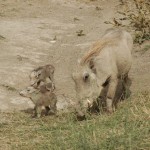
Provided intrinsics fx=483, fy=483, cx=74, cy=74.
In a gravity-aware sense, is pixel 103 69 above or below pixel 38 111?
above

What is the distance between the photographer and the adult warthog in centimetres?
664

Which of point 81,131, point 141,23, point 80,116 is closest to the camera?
point 81,131

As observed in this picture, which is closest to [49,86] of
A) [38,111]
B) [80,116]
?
[38,111]

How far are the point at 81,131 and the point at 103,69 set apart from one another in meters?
1.67

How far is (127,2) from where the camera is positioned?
50.6ft

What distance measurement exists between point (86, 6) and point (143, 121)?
408 inches

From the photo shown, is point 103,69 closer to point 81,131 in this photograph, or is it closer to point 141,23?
point 81,131

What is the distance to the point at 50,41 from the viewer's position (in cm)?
1134

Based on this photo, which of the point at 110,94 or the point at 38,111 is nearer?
the point at 38,111

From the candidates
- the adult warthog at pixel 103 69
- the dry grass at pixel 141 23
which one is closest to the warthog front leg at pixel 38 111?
the adult warthog at pixel 103 69

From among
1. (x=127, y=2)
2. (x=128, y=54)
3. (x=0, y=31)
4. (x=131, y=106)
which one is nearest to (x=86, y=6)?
(x=127, y=2)

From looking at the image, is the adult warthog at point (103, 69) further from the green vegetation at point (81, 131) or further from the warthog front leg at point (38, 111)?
the warthog front leg at point (38, 111)

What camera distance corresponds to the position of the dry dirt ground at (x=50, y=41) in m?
8.13

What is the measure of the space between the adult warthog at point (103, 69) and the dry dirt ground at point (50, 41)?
697mm
